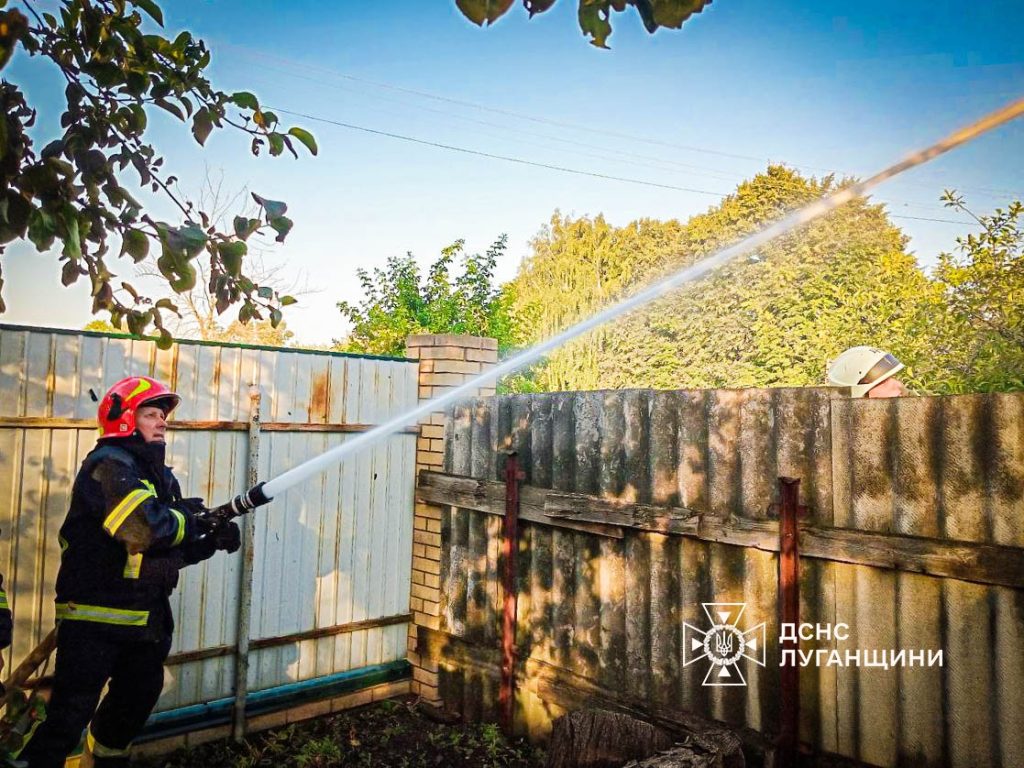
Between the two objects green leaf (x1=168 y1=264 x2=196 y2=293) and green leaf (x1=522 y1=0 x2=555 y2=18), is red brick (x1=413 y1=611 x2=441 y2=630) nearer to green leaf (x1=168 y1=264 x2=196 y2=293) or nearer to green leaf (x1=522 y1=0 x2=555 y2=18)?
green leaf (x1=168 y1=264 x2=196 y2=293)

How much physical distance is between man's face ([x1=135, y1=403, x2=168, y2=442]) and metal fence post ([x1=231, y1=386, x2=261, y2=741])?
118cm

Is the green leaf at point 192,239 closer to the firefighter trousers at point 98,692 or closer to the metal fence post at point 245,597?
the firefighter trousers at point 98,692

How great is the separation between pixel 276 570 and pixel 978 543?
4.85 metres

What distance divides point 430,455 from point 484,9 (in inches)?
203

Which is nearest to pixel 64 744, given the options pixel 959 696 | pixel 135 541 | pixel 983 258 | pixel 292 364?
pixel 135 541

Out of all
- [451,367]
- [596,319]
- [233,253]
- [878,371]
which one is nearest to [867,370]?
[878,371]

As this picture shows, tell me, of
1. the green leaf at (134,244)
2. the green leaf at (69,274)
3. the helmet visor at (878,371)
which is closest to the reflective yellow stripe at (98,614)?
the green leaf at (69,274)

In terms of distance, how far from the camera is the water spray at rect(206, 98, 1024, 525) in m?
1.54

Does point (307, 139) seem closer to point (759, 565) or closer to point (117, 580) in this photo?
point (117, 580)

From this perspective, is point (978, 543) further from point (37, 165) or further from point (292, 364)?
point (292, 364)

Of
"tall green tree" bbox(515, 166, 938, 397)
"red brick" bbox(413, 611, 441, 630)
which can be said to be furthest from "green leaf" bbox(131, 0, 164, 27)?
"tall green tree" bbox(515, 166, 938, 397)

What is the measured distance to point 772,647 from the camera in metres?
3.78

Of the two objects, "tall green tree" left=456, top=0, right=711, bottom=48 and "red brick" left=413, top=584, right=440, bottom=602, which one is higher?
"tall green tree" left=456, top=0, right=711, bottom=48

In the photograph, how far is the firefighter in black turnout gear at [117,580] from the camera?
362cm
